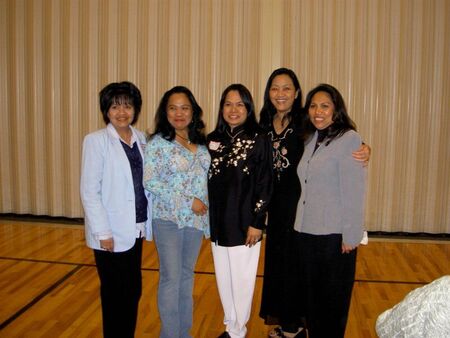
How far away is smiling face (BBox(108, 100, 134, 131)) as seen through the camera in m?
2.46

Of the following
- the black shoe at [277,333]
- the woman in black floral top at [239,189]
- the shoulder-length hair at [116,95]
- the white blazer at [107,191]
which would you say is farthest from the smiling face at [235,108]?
the black shoe at [277,333]

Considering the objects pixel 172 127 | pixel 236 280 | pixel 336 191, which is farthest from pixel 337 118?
pixel 236 280

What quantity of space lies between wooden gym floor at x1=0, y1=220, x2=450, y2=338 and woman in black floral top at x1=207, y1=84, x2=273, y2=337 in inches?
24.0

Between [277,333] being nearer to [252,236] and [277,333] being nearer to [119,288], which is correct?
[252,236]

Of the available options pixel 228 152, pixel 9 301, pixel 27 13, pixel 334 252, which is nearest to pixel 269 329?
pixel 334 252

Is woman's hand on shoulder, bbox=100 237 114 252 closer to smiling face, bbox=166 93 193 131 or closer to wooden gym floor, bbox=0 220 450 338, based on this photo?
smiling face, bbox=166 93 193 131

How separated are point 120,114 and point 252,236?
3.13ft

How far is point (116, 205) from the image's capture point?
240 centimetres

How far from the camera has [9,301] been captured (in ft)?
11.3

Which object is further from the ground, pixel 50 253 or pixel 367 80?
pixel 367 80

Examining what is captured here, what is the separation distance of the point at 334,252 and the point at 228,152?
0.76 metres

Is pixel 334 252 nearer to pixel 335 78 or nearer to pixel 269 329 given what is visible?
pixel 269 329

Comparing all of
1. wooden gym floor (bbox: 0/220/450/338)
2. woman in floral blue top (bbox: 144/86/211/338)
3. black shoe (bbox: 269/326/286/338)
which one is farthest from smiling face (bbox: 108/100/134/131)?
black shoe (bbox: 269/326/286/338)

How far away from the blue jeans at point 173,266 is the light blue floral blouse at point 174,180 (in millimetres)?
54
